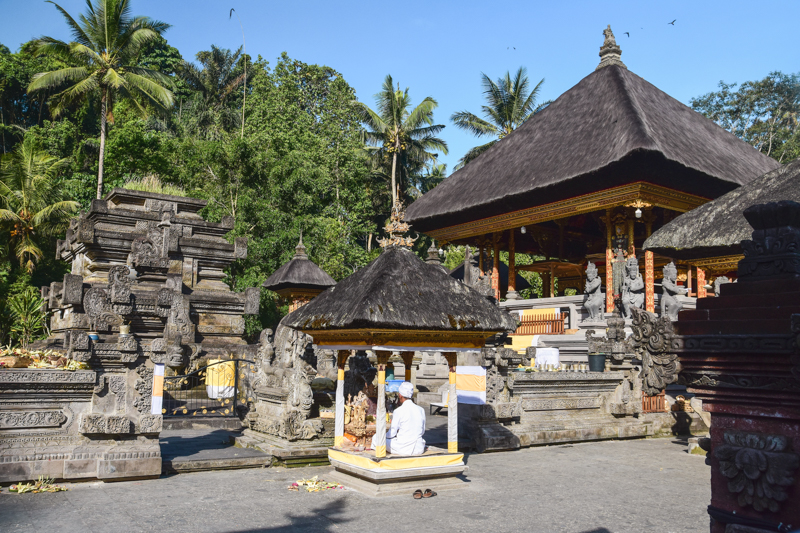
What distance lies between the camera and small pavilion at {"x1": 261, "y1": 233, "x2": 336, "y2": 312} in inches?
854

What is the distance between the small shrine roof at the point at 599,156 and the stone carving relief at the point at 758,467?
619 inches

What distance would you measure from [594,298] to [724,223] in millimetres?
11158

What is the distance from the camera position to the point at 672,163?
736 inches

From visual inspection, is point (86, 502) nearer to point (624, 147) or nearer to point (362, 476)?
point (362, 476)

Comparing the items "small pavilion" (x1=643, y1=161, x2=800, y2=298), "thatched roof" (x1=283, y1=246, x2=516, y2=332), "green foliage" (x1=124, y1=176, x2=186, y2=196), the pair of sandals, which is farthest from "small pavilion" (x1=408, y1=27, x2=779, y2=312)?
the pair of sandals

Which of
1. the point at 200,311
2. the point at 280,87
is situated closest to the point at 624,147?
the point at 200,311

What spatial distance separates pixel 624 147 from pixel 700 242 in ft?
33.4

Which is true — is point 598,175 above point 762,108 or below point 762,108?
below

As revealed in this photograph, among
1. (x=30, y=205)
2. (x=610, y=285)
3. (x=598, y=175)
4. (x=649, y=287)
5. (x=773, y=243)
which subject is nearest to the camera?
(x=773, y=243)

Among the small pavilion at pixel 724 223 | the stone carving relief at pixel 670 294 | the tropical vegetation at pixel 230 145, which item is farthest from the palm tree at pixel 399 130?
the small pavilion at pixel 724 223

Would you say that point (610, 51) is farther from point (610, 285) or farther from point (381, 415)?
point (381, 415)

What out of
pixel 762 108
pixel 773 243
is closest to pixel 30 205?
pixel 773 243

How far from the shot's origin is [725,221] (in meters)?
8.74

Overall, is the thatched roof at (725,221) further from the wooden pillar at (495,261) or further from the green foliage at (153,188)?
the green foliage at (153,188)
